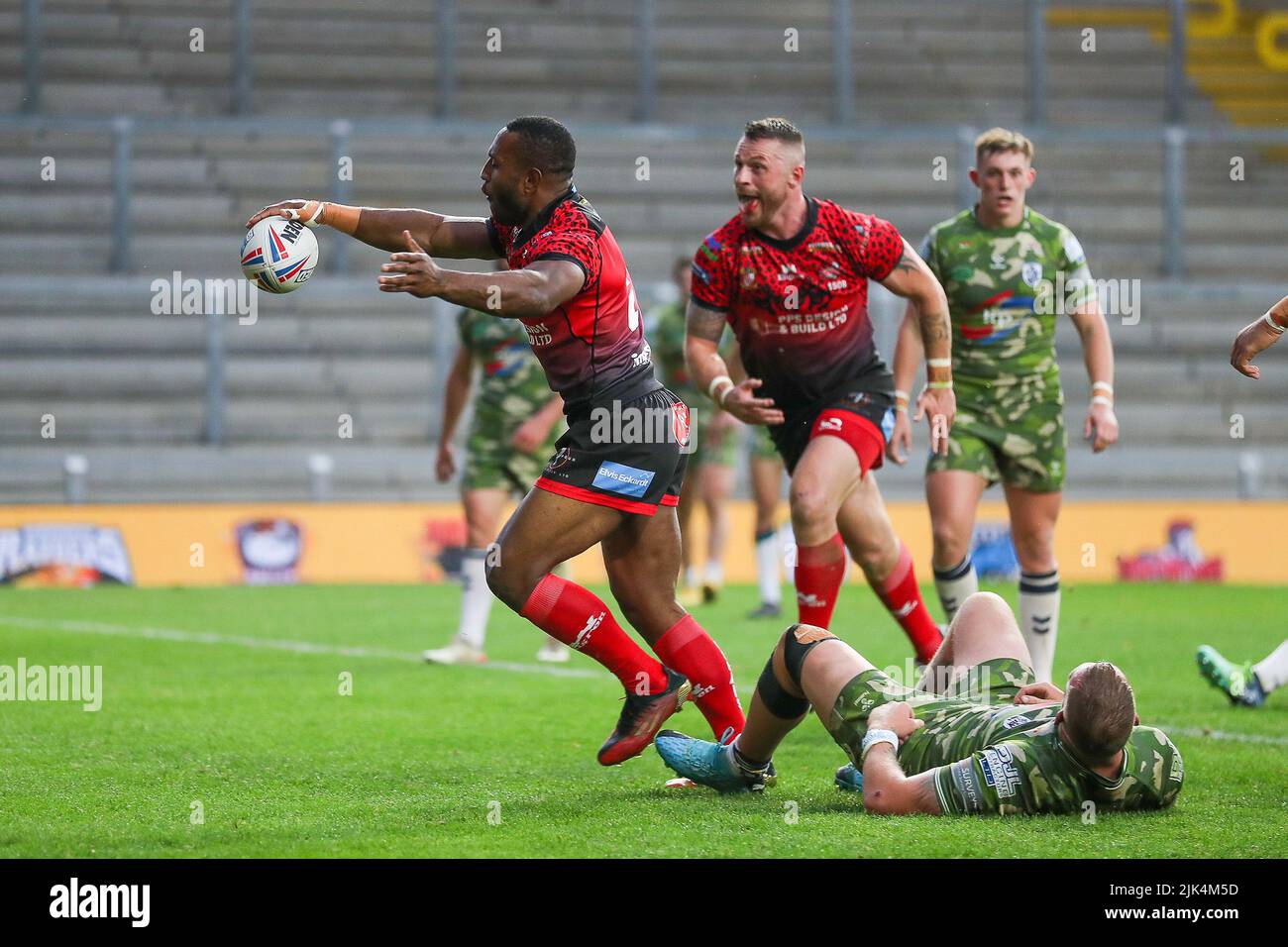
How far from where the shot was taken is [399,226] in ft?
23.1

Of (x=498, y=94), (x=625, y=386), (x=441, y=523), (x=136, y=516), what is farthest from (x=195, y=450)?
(x=625, y=386)

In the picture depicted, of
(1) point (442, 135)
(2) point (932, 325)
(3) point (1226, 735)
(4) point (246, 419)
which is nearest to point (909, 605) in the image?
(2) point (932, 325)

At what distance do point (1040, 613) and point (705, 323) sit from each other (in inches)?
89.8

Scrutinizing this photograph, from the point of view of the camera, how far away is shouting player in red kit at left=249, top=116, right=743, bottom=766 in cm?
646

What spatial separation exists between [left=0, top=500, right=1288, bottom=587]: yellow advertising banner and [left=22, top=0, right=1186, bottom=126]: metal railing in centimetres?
594

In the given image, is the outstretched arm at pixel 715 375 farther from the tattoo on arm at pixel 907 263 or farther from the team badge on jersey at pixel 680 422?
the tattoo on arm at pixel 907 263

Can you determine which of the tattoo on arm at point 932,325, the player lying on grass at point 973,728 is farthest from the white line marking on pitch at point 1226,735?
the player lying on grass at point 973,728

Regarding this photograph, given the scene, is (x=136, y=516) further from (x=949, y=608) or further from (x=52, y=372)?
(x=949, y=608)

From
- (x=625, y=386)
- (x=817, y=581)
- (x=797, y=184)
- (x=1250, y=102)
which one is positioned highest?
(x=1250, y=102)

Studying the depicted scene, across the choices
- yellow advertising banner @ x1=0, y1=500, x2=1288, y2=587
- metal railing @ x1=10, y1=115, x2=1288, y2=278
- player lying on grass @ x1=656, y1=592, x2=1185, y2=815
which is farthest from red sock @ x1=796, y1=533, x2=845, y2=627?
metal railing @ x1=10, y1=115, x2=1288, y2=278

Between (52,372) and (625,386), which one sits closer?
(625,386)
